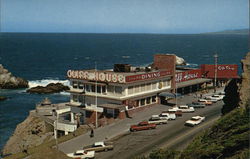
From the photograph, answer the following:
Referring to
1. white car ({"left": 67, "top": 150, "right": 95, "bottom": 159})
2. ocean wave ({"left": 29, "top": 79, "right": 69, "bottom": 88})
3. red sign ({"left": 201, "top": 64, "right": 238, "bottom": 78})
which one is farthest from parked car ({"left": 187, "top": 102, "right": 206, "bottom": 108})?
ocean wave ({"left": 29, "top": 79, "right": 69, "bottom": 88})

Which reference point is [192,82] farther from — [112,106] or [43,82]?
[43,82]

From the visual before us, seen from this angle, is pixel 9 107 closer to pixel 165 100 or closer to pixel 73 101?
pixel 73 101

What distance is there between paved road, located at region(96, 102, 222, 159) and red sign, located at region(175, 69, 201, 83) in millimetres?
17187

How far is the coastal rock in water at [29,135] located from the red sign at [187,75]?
Answer: 2753 cm

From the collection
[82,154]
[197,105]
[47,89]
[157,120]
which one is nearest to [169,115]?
[157,120]

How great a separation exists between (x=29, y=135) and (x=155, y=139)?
2868 cm

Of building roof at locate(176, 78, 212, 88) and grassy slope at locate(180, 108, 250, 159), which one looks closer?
grassy slope at locate(180, 108, 250, 159)

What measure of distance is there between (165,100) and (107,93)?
1294 cm

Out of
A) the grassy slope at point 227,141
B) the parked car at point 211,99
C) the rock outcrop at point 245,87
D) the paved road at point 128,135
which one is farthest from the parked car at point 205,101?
the grassy slope at point 227,141

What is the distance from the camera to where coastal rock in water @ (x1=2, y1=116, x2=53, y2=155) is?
59.9m

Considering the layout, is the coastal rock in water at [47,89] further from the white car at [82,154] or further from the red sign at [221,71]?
the white car at [82,154]

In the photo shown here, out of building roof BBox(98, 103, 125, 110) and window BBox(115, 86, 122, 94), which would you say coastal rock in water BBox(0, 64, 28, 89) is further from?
window BBox(115, 86, 122, 94)

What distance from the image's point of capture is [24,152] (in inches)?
1697

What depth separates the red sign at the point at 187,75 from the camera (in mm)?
68750
